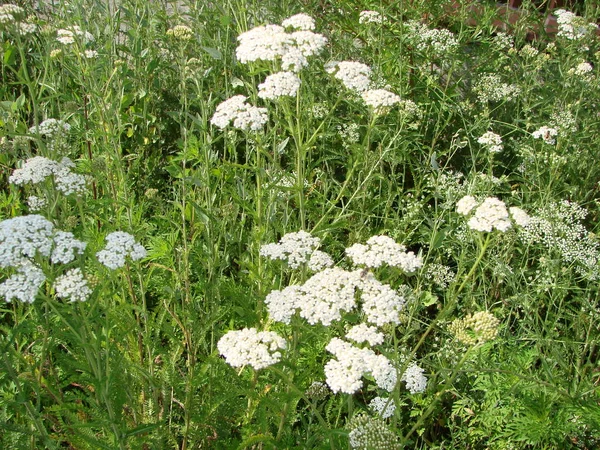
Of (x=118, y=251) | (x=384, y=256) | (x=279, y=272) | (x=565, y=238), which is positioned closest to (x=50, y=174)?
(x=118, y=251)

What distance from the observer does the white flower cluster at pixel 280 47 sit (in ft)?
8.93

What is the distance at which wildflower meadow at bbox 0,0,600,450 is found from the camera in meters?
2.18

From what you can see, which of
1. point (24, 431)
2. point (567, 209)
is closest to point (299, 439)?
point (24, 431)

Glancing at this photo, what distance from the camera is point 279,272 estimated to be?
10.8 feet

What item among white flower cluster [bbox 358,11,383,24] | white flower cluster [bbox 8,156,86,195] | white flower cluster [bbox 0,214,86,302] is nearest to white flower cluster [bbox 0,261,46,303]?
white flower cluster [bbox 0,214,86,302]

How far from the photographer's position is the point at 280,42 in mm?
2766

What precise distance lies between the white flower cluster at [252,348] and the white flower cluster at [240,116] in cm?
98

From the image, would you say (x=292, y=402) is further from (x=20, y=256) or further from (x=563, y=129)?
(x=563, y=129)

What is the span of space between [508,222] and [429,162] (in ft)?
6.83

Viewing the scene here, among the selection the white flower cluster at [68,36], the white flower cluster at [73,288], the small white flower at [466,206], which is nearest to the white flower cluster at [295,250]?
the small white flower at [466,206]

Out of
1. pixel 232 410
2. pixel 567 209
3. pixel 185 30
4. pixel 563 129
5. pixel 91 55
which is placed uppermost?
pixel 185 30

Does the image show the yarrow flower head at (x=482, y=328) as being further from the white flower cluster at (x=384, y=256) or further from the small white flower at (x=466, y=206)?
the small white flower at (x=466, y=206)

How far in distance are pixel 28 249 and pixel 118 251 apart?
12.7 inches

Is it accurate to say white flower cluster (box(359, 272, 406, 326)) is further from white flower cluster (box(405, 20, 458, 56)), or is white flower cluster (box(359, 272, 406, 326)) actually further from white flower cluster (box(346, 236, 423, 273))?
white flower cluster (box(405, 20, 458, 56))
